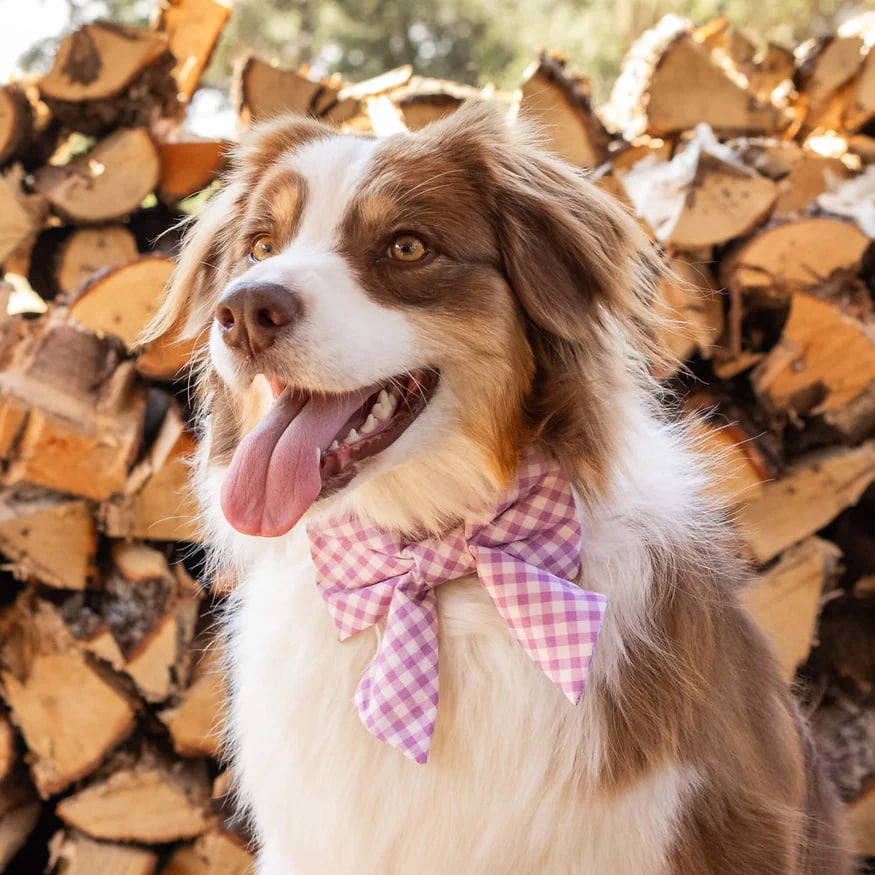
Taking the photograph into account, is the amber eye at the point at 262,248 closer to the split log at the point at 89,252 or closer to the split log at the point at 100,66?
the split log at the point at 89,252

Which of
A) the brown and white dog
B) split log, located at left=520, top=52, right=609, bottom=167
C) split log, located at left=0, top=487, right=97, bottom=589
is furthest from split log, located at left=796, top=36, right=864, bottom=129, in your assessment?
split log, located at left=0, top=487, right=97, bottom=589

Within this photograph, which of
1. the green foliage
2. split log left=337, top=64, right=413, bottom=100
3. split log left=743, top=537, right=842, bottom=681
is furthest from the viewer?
the green foliage

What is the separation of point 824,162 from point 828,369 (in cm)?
110

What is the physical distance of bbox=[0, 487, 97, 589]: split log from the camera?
2.49 m

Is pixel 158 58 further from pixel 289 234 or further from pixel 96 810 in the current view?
pixel 96 810

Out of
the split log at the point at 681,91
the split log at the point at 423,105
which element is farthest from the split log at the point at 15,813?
the split log at the point at 681,91

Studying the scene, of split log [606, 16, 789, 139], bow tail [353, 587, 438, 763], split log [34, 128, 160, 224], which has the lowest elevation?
bow tail [353, 587, 438, 763]

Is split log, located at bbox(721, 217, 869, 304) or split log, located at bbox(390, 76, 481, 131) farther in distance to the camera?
split log, located at bbox(390, 76, 481, 131)

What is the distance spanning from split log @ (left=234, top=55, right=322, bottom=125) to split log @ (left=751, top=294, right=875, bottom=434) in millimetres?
1831

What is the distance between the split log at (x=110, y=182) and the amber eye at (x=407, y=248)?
5.92ft

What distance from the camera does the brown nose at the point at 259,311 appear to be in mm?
1430

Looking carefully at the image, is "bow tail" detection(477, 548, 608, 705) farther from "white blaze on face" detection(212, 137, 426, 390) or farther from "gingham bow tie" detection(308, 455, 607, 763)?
"white blaze on face" detection(212, 137, 426, 390)

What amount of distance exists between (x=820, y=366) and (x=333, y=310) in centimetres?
172

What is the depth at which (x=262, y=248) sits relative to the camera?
5.95 ft
